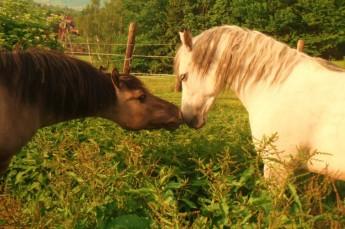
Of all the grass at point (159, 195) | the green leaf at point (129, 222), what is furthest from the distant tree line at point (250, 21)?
the green leaf at point (129, 222)

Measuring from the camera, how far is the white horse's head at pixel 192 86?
3834mm

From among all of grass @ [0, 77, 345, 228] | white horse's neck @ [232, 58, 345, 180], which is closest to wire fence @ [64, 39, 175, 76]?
grass @ [0, 77, 345, 228]

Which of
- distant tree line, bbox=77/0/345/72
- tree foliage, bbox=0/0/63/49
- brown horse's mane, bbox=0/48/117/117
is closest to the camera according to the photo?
brown horse's mane, bbox=0/48/117/117

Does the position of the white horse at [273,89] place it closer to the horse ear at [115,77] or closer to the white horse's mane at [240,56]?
the white horse's mane at [240,56]

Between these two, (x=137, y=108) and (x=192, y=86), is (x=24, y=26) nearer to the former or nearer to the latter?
(x=137, y=108)

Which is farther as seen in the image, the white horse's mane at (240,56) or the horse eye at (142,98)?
the horse eye at (142,98)

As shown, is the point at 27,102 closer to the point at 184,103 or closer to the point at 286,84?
the point at 184,103

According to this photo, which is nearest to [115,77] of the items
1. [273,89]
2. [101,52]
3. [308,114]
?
[273,89]

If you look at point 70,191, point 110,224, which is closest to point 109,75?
point 70,191

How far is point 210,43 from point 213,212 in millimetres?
1748

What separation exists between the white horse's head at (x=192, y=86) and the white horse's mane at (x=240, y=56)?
4cm

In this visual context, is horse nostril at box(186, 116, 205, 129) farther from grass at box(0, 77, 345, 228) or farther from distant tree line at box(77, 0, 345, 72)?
distant tree line at box(77, 0, 345, 72)

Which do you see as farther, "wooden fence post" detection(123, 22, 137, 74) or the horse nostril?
"wooden fence post" detection(123, 22, 137, 74)

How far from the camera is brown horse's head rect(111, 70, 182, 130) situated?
3.77m
